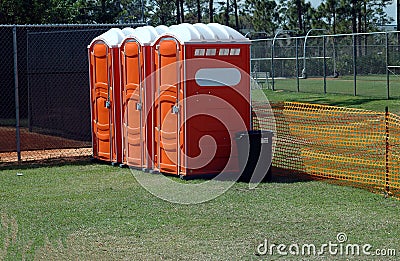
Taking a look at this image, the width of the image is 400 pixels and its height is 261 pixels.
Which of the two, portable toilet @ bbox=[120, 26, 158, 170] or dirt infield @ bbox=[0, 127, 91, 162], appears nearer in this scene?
portable toilet @ bbox=[120, 26, 158, 170]

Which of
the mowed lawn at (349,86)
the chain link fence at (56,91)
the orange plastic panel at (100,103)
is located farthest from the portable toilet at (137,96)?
the mowed lawn at (349,86)

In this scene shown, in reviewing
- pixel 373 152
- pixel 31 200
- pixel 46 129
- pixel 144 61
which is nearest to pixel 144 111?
pixel 144 61

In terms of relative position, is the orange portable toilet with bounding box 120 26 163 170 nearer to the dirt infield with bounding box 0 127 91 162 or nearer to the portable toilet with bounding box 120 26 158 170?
the portable toilet with bounding box 120 26 158 170

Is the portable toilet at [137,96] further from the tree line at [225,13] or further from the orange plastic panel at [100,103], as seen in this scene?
the tree line at [225,13]

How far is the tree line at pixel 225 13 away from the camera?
23.8 m

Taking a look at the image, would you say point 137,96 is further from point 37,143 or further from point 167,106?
point 37,143

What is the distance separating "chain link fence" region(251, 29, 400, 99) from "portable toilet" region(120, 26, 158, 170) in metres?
16.3

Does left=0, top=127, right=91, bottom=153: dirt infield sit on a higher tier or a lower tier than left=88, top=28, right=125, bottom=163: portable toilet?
lower

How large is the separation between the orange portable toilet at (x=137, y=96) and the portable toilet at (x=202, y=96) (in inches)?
15.3

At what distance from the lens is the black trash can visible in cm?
1110

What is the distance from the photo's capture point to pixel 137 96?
12.4 metres

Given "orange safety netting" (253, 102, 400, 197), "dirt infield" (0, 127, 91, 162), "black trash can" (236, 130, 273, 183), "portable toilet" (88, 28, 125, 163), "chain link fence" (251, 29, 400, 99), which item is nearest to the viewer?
"orange safety netting" (253, 102, 400, 197)

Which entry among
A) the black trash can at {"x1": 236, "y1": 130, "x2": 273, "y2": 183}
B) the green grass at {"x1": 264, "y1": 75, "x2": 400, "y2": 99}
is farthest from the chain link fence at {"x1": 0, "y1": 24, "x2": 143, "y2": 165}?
the green grass at {"x1": 264, "y1": 75, "x2": 400, "y2": 99}

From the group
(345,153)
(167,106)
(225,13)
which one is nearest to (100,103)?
(167,106)
